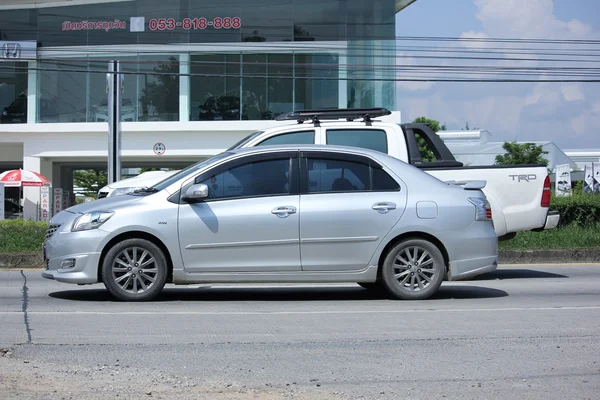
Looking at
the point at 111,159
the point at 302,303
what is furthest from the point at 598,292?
the point at 111,159

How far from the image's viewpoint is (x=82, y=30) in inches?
1204

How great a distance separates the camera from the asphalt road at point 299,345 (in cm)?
513

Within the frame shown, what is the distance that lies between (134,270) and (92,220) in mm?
697

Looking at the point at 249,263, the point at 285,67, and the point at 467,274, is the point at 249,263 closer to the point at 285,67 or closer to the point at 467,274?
the point at 467,274

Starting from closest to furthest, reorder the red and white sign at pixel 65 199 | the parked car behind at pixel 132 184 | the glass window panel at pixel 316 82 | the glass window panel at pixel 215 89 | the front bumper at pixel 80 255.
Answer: the front bumper at pixel 80 255
the parked car behind at pixel 132 184
the glass window panel at pixel 316 82
the glass window panel at pixel 215 89
the red and white sign at pixel 65 199

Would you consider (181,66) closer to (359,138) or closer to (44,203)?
(44,203)

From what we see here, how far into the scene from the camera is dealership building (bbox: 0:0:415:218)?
29.6m

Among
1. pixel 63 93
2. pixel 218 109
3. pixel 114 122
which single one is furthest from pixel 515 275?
pixel 63 93

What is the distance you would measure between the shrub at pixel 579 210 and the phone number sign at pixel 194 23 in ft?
53.0

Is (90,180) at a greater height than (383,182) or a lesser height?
greater

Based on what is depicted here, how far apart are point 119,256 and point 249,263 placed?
4.58 ft

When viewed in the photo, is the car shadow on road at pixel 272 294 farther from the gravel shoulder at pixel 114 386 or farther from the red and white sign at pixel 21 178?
the red and white sign at pixel 21 178

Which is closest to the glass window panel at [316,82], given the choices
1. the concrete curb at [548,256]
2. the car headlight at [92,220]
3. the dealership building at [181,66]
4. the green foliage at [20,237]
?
the dealership building at [181,66]

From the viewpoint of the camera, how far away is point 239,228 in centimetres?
853
